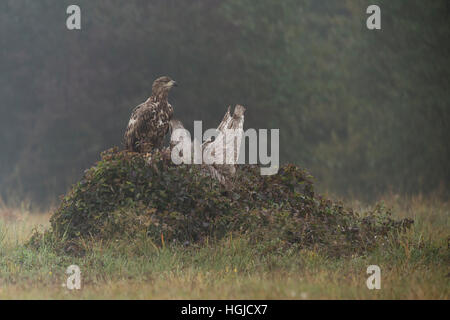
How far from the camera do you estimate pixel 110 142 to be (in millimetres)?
12711

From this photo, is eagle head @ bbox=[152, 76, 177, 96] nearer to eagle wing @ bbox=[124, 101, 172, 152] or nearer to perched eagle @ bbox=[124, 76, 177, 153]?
perched eagle @ bbox=[124, 76, 177, 153]

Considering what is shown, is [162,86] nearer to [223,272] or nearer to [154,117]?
[154,117]

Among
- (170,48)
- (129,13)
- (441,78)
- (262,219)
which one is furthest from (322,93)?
(262,219)

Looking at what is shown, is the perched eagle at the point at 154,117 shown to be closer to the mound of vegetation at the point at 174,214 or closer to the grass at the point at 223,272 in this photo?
the mound of vegetation at the point at 174,214

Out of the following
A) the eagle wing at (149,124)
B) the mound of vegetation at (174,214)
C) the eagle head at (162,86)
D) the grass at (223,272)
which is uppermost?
A: the eagle head at (162,86)

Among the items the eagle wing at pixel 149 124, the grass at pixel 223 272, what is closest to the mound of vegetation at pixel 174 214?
the grass at pixel 223 272

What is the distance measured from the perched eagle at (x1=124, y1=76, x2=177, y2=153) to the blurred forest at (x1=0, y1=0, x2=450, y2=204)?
3589 millimetres

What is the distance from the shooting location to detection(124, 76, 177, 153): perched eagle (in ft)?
27.9

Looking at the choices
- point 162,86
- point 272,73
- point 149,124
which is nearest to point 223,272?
point 149,124

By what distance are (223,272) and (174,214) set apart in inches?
41.0

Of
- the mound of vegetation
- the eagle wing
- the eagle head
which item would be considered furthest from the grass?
the eagle head

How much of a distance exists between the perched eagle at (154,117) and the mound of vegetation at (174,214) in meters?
0.62

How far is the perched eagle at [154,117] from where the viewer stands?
335 inches

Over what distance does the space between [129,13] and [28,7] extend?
2494 mm
